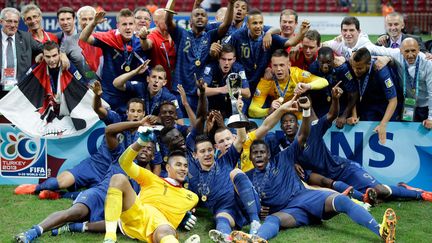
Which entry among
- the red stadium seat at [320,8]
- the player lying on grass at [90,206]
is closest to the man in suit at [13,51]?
the player lying on grass at [90,206]

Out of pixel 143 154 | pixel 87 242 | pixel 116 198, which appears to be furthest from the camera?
pixel 143 154

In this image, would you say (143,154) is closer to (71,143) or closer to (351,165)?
(71,143)

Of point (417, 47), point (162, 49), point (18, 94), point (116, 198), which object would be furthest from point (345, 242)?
point (18, 94)

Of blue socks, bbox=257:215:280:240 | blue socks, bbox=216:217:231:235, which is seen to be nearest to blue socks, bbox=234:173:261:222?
blue socks, bbox=257:215:280:240

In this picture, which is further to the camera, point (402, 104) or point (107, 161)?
point (402, 104)

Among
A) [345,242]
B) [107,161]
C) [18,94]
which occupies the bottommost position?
[345,242]

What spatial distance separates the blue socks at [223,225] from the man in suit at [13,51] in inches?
134

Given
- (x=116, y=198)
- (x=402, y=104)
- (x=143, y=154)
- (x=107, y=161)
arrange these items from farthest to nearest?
(x=402, y=104)
(x=107, y=161)
(x=143, y=154)
(x=116, y=198)

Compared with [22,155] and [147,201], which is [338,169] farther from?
[22,155]

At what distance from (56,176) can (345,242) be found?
3.59 metres

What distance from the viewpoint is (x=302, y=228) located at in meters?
6.87

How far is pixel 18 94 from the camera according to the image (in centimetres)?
845

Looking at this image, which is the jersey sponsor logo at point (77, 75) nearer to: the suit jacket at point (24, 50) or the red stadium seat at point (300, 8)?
the suit jacket at point (24, 50)

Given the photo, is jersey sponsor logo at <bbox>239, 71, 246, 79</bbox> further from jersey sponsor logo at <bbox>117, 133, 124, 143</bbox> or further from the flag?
the flag
